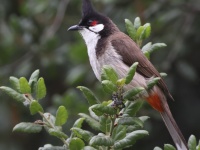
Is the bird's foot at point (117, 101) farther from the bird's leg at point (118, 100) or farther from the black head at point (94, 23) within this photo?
the black head at point (94, 23)

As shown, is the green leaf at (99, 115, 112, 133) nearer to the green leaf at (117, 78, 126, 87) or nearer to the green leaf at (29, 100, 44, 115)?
the green leaf at (117, 78, 126, 87)

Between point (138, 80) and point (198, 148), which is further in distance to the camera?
point (138, 80)

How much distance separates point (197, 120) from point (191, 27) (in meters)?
0.78

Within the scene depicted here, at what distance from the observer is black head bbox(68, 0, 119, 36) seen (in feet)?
12.6

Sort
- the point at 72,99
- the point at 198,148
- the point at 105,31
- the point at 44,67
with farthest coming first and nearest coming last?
1. the point at 44,67
2. the point at 72,99
3. the point at 105,31
4. the point at 198,148

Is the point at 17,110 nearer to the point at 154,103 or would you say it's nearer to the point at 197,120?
the point at 197,120

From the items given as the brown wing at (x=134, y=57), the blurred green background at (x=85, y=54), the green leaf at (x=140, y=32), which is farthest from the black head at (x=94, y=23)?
the blurred green background at (x=85, y=54)

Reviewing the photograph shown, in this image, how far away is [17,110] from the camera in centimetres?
544

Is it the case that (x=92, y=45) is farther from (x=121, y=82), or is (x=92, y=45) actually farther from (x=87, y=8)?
(x=121, y=82)

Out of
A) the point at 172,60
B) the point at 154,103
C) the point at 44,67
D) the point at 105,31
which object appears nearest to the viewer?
the point at 154,103

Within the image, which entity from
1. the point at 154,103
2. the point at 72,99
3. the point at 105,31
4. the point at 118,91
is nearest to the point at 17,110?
the point at 72,99

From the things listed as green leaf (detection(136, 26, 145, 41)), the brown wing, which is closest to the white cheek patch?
the brown wing

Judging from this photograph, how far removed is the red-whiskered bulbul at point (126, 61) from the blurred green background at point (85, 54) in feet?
3.57

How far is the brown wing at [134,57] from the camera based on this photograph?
3.46 metres
